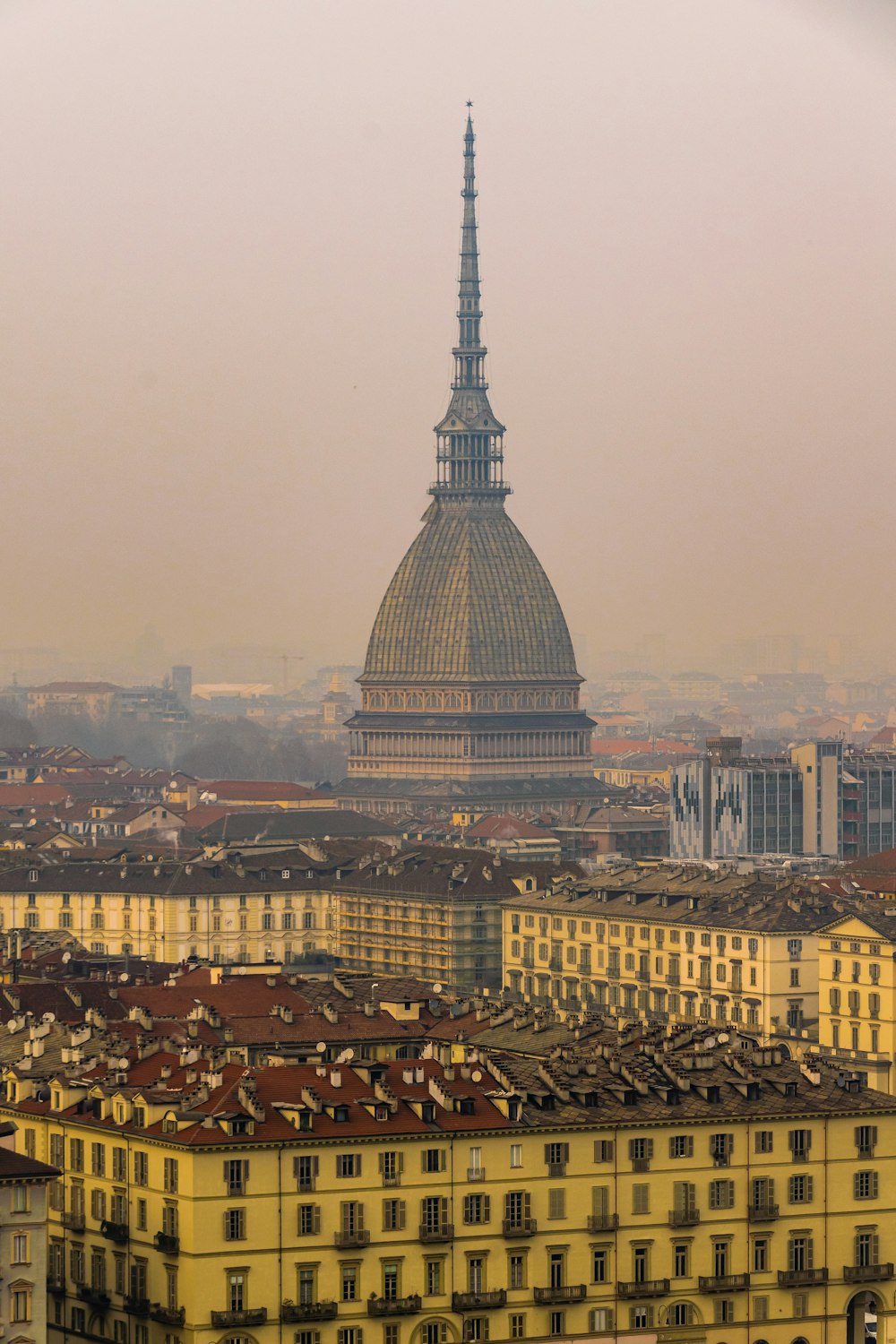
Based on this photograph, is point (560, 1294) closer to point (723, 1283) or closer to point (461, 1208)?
point (461, 1208)

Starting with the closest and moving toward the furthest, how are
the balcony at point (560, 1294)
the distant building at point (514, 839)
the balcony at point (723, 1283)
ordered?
1. the balcony at point (560, 1294)
2. the balcony at point (723, 1283)
3. the distant building at point (514, 839)

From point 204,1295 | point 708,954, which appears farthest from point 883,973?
point 204,1295

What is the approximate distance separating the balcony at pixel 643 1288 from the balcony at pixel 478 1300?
1.88m

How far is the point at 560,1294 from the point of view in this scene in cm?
5406

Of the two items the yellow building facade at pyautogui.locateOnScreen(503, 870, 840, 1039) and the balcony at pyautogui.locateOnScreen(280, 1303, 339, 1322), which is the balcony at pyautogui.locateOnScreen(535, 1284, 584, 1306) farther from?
the yellow building facade at pyautogui.locateOnScreen(503, 870, 840, 1039)

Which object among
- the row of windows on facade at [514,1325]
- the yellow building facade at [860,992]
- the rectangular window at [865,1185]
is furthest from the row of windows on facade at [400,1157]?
the yellow building facade at [860,992]

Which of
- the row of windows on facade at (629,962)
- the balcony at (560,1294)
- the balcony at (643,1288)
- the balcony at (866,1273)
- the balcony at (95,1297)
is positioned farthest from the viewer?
the row of windows on facade at (629,962)

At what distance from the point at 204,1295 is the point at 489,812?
13842cm

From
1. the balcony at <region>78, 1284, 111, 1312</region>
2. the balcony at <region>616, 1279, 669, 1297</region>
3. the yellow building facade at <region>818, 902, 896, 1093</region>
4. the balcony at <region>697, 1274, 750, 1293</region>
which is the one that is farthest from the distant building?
the balcony at <region>78, 1284, 111, 1312</region>

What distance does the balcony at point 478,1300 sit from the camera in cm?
5331

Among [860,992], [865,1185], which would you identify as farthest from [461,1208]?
[860,992]

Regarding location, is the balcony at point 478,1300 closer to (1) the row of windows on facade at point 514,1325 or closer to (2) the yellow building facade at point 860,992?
(1) the row of windows on facade at point 514,1325

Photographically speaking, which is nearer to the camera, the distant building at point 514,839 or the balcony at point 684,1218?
A: the balcony at point 684,1218

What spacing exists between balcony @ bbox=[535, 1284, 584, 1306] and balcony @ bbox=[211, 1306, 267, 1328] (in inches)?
166
